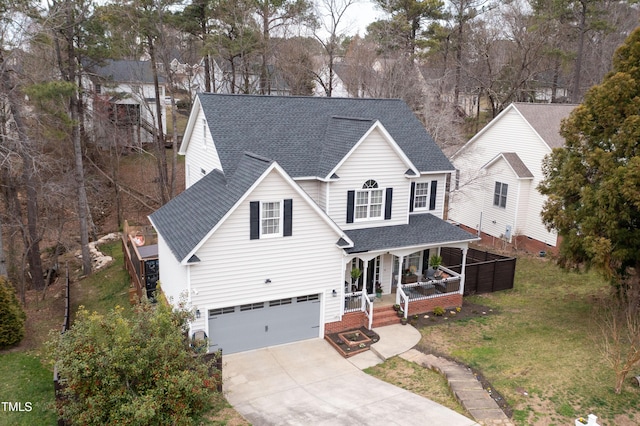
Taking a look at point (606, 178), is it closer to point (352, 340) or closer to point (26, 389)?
point (352, 340)

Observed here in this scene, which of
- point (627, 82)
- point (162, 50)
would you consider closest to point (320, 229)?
point (627, 82)

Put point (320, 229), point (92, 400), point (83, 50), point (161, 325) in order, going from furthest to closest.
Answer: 1. point (83, 50)
2. point (320, 229)
3. point (161, 325)
4. point (92, 400)

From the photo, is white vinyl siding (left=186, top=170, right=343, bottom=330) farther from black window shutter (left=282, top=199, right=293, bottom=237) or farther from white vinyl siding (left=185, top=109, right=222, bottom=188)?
white vinyl siding (left=185, top=109, right=222, bottom=188)

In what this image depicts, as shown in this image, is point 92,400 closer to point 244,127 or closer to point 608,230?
point 244,127

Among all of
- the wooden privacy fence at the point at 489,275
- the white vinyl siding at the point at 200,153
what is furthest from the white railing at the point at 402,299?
the white vinyl siding at the point at 200,153

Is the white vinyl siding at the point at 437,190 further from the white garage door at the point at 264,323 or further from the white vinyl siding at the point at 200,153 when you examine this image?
the white vinyl siding at the point at 200,153

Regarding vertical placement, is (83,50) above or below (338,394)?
above
